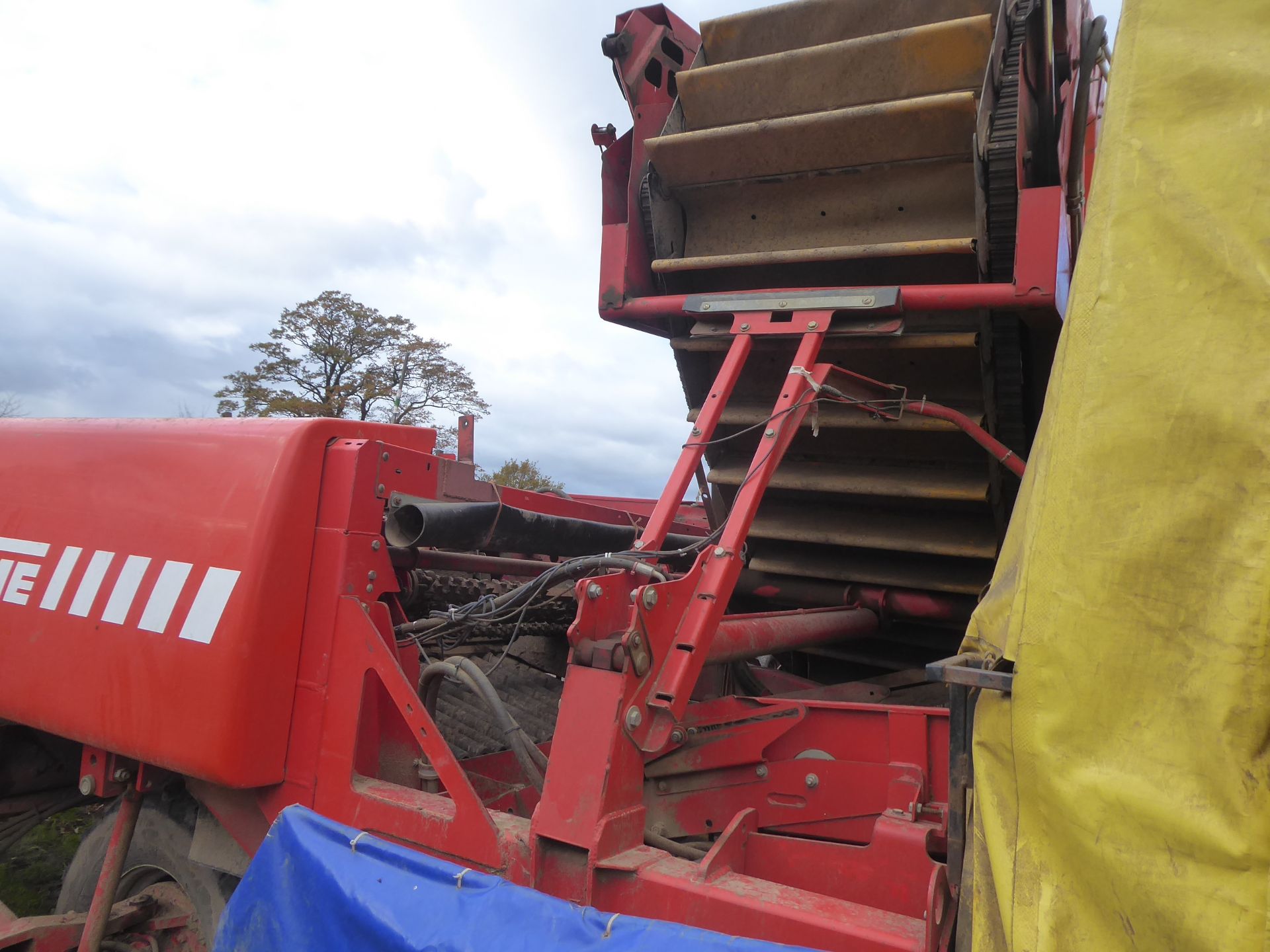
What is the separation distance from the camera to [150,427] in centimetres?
279

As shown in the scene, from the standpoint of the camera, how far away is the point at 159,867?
105 inches

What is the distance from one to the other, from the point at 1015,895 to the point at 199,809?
2.36m

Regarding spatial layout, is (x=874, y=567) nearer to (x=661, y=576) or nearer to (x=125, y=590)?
(x=661, y=576)

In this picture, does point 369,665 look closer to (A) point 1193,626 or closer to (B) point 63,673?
(B) point 63,673

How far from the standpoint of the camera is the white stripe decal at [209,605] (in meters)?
2.38

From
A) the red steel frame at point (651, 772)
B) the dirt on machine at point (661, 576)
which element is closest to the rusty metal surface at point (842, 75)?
the dirt on machine at point (661, 576)

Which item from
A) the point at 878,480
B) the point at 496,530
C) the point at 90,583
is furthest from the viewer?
the point at 878,480

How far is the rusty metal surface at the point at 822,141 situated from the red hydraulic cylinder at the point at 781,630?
1.84 meters

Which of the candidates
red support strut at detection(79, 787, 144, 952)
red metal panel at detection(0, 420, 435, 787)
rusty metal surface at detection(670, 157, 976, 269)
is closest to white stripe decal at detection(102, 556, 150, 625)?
red metal panel at detection(0, 420, 435, 787)

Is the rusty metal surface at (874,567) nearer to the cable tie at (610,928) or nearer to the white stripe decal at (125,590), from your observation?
the cable tie at (610,928)

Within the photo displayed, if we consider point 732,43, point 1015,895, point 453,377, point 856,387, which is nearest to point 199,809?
point 1015,895

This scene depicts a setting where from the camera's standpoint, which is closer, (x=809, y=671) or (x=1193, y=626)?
(x=1193, y=626)

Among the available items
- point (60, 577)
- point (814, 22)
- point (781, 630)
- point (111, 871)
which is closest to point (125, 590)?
point (60, 577)

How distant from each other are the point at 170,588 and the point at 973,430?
276 centimetres
